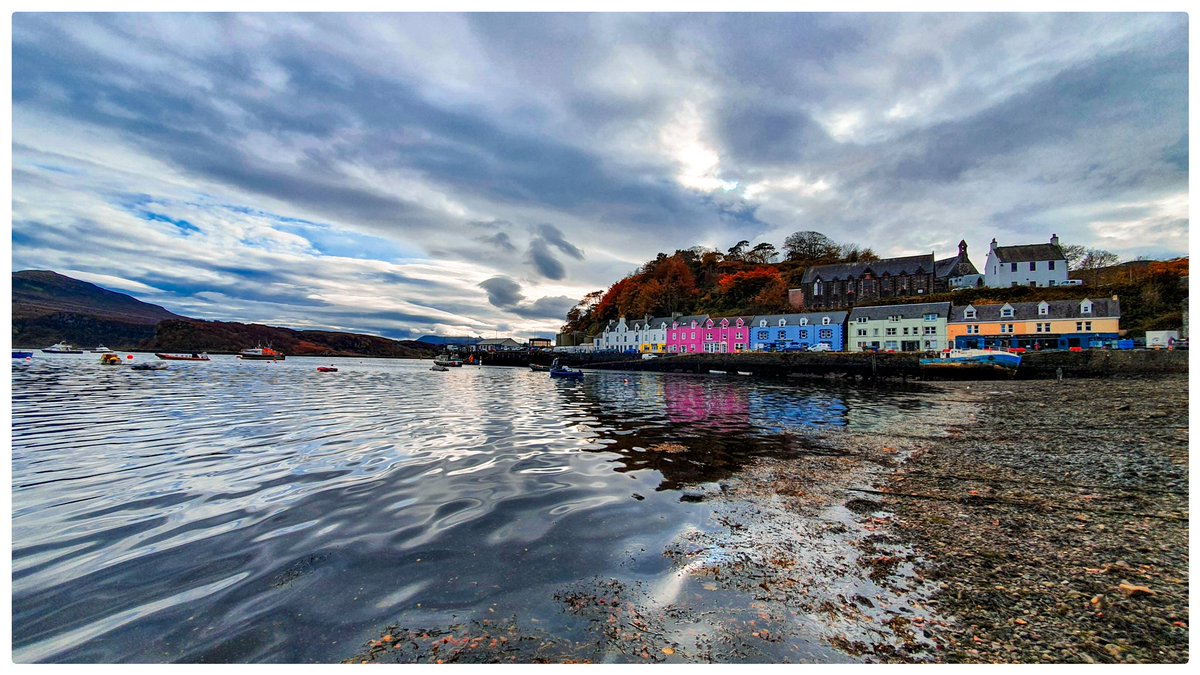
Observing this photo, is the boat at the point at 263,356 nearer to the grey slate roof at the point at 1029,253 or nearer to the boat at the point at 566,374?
the boat at the point at 566,374

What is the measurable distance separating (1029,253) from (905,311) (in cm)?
3374

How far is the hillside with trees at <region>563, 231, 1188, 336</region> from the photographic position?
6819cm

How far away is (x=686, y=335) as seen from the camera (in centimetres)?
A: 9981

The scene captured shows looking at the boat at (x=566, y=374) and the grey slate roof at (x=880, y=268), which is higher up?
the grey slate roof at (x=880, y=268)

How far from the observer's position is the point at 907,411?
23719mm

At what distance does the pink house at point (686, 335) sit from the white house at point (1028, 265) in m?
54.9

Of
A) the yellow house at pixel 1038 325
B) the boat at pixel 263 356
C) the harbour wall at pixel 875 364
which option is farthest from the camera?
the boat at pixel 263 356

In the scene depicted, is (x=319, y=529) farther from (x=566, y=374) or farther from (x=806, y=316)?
(x=806, y=316)

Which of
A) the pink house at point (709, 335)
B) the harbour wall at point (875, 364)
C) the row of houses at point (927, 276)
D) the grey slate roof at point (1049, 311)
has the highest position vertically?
the row of houses at point (927, 276)

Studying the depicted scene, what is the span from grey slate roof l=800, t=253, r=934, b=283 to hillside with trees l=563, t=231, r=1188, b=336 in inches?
307

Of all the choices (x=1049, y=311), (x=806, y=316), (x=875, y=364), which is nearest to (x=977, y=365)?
(x=875, y=364)

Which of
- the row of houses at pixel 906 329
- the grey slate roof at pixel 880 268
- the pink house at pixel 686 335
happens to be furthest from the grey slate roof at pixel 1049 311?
the pink house at pixel 686 335

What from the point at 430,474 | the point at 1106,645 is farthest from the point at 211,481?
the point at 1106,645

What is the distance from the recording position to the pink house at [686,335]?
9769cm
